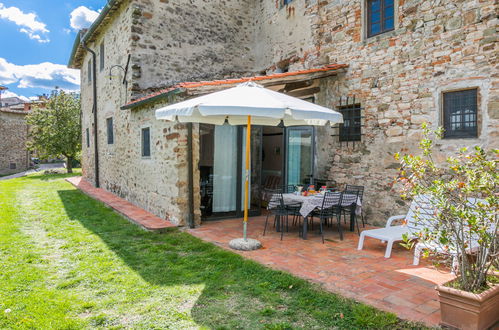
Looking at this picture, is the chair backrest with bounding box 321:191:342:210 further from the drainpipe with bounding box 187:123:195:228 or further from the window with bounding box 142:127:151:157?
the window with bounding box 142:127:151:157

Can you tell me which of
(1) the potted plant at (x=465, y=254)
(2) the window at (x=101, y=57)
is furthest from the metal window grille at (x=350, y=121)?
(2) the window at (x=101, y=57)

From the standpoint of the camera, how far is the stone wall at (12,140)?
26.0 metres

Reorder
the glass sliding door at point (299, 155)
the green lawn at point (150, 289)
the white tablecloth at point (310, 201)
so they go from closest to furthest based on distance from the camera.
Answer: the green lawn at point (150, 289), the white tablecloth at point (310, 201), the glass sliding door at point (299, 155)

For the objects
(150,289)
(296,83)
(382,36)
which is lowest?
(150,289)

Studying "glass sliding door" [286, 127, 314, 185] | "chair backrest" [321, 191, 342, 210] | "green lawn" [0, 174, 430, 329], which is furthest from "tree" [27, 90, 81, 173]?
"chair backrest" [321, 191, 342, 210]

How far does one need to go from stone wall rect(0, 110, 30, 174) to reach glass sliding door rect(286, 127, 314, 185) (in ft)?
83.1

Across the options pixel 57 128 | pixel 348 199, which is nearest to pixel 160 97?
pixel 348 199

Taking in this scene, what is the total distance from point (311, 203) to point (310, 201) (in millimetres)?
38

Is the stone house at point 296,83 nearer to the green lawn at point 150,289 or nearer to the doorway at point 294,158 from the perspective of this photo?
the doorway at point 294,158

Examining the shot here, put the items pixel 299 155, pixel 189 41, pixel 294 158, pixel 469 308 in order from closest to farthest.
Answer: pixel 469 308
pixel 299 155
pixel 294 158
pixel 189 41

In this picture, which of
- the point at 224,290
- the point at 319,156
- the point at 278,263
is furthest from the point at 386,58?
the point at 224,290

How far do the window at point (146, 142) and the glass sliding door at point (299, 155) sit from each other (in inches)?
133

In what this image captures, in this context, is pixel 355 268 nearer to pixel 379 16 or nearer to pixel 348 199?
pixel 348 199

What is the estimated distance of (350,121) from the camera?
24.5 ft
